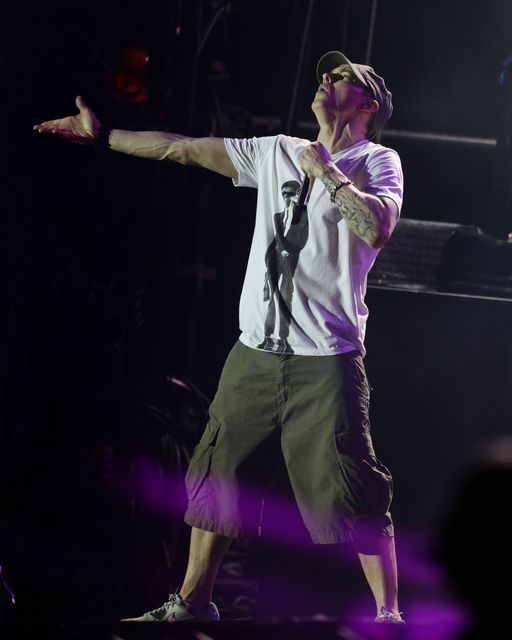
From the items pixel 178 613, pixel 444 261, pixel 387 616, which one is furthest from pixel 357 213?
pixel 444 261

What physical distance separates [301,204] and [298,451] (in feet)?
2.55

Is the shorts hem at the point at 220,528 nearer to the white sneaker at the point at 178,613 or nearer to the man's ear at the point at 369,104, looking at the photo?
the white sneaker at the point at 178,613

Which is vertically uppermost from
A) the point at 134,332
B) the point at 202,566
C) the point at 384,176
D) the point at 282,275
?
the point at 384,176

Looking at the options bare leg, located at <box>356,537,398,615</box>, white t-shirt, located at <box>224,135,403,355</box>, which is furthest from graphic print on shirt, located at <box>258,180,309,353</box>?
bare leg, located at <box>356,537,398,615</box>

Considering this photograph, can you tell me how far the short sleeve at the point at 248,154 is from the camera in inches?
130

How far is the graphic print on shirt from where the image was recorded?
309 centimetres

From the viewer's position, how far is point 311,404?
307cm

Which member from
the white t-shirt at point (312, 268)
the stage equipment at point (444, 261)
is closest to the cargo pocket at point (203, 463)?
the white t-shirt at point (312, 268)

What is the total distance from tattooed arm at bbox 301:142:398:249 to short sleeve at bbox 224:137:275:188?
0.35 m

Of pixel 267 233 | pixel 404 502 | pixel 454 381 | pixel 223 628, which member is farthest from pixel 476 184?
pixel 223 628

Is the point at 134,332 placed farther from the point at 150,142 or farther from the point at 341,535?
the point at 341,535

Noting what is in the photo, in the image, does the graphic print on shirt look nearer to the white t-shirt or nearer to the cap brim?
the white t-shirt

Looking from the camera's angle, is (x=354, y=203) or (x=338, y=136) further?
(x=338, y=136)

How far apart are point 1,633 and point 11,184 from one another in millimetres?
2512
